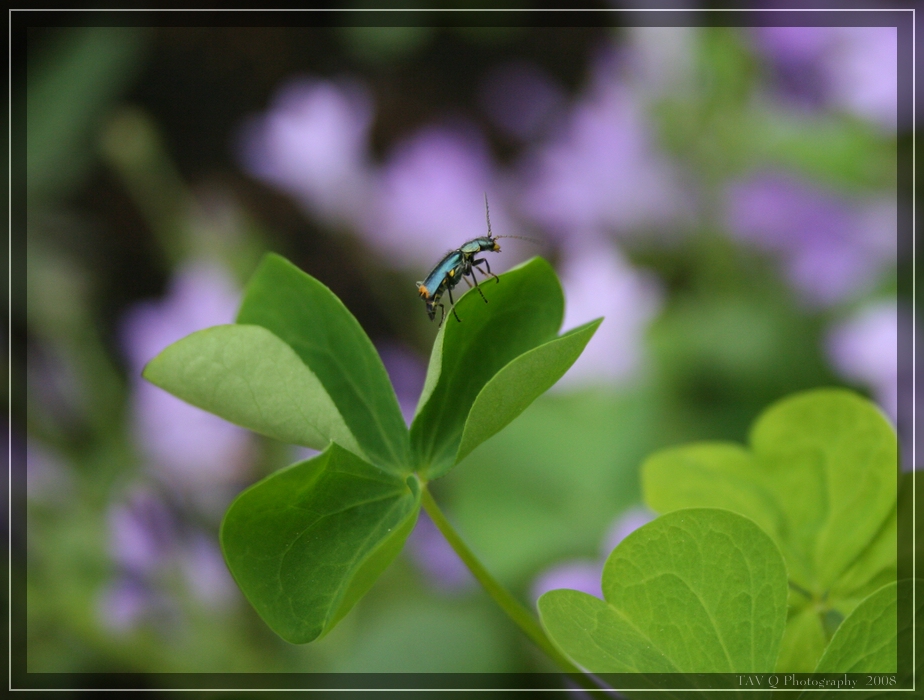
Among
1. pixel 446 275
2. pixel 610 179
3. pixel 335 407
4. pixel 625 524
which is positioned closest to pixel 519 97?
pixel 610 179

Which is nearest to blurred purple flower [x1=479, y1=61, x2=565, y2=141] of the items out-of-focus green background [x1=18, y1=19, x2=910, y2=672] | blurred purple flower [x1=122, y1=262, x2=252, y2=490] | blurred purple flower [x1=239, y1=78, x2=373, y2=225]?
out-of-focus green background [x1=18, y1=19, x2=910, y2=672]

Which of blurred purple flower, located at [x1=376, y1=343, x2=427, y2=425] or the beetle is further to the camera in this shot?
blurred purple flower, located at [x1=376, y1=343, x2=427, y2=425]

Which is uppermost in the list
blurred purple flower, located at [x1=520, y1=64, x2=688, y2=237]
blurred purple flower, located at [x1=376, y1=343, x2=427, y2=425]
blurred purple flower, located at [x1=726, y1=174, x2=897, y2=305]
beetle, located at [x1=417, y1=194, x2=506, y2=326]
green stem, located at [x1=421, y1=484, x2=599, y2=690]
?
blurred purple flower, located at [x1=520, y1=64, x2=688, y2=237]

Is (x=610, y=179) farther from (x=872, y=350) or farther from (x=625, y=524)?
(x=625, y=524)

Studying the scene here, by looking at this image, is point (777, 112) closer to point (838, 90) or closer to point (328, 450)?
point (838, 90)

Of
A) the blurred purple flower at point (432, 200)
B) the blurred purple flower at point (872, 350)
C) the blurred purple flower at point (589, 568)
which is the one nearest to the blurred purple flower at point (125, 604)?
the blurred purple flower at point (589, 568)

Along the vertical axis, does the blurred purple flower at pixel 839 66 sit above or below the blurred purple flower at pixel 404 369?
above

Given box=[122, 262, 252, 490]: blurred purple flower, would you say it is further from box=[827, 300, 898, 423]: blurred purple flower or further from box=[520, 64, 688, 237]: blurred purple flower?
box=[827, 300, 898, 423]: blurred purple flower

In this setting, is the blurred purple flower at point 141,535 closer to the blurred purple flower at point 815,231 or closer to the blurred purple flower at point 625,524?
the blurred purple flower at point 625,524
